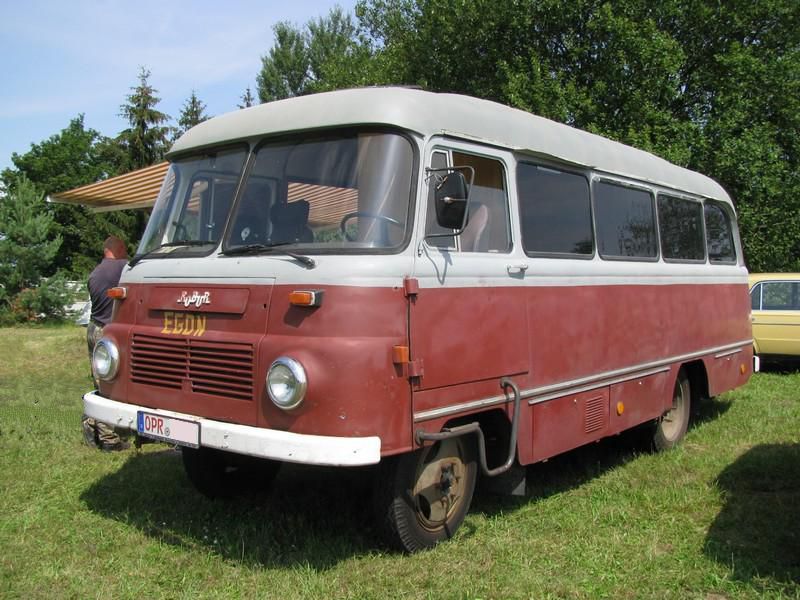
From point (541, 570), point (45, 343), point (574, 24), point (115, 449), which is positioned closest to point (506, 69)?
point (574, 24)

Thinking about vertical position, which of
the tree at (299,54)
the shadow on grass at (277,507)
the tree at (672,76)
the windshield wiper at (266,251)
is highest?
the tree at (299,54)

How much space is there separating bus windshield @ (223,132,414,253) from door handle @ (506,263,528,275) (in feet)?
3.26

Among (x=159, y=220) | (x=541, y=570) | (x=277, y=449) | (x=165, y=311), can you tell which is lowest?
(x=541, y=570)

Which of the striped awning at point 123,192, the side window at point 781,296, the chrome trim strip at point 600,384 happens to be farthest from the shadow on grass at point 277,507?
the side window at point 781,296

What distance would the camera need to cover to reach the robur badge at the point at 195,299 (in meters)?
4.61

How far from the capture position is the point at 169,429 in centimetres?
450

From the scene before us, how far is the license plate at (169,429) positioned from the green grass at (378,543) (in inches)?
30.3

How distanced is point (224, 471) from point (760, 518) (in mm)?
3907

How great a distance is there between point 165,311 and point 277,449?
1.42 m

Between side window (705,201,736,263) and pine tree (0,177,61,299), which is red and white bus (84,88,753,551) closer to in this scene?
side window (705,201,736,263)

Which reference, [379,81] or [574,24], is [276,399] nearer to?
[574,24]

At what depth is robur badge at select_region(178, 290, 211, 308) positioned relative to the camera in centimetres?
461

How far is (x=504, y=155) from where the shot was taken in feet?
17.1

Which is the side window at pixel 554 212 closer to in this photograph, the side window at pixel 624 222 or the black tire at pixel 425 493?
the side window at pixel 624 222
